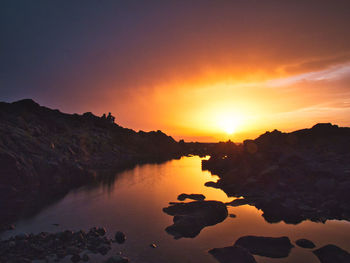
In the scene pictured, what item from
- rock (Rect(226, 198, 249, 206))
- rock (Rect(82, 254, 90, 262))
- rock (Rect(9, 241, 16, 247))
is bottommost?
rock (Rect(226, 198, 249, 206))

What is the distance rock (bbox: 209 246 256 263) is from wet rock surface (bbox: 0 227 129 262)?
1109 centimetres

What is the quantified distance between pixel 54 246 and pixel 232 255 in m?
18.1

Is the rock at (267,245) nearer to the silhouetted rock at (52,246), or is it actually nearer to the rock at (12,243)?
the silhouetted rock at (52,246)

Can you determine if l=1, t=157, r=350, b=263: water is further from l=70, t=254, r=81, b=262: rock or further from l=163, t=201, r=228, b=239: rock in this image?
l=70, t=254, r=81, b=262: rock

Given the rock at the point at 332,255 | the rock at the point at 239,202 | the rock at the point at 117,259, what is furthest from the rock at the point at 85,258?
the rock at the point at 239,202

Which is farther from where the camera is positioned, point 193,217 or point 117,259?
point 193,217

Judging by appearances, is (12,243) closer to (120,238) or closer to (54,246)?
(54,246)

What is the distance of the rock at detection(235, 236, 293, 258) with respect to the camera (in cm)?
2258

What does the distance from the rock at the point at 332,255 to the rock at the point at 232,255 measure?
716cm

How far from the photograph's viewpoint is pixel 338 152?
63969mm

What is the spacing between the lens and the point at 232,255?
21391 mm

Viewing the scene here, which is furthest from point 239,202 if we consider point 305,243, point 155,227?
point 155,227

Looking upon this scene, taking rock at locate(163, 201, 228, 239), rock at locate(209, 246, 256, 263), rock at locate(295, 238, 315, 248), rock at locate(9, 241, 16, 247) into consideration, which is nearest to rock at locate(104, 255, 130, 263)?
rock at locate(163, 201, 228, 239)

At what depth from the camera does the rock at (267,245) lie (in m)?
22.6
